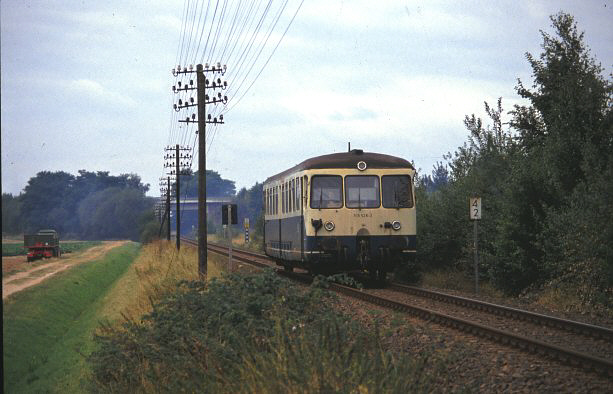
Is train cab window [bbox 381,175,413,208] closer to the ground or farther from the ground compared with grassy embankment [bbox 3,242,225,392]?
farther from the ground

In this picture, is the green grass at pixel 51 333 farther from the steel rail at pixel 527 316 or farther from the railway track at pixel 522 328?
the steel rail at pixel 527 316

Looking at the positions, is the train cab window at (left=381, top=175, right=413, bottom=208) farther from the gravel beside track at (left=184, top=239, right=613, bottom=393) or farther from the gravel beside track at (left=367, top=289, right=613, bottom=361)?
the gravel beside track at (left=184, top=239, right=613, bottom=393)

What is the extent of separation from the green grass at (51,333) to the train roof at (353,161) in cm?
703

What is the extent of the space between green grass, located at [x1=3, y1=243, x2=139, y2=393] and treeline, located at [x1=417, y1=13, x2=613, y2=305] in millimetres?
9507

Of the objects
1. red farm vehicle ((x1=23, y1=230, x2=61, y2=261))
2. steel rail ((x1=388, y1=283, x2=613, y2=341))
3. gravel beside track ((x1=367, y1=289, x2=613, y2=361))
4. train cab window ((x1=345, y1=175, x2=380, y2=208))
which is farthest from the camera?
red farm vehicle ((x1=23, y1=230, x2=61, y2=261))

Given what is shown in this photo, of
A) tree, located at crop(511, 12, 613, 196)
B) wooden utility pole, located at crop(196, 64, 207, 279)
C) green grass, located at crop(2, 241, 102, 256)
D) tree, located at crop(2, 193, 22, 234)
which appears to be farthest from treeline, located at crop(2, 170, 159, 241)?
tree, located at crop(511, 12, 613, 196)

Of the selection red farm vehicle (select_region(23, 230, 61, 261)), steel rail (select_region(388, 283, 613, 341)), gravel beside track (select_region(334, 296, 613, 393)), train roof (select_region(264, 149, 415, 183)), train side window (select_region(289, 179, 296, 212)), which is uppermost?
train roof (select_region(264, 149, 415, 183))

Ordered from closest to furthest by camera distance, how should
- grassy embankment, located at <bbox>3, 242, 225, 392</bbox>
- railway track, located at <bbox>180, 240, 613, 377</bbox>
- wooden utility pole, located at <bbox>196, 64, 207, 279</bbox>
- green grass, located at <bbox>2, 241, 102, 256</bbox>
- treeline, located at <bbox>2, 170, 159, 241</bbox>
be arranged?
railway track, located at <bbox>180, 240, 613, 377</bbox> → grassy embankment, located at <bbox>3, 242, 225, 392</bbox> → wooden utility pole, located at <bbox>196, 64, 207, 279</bbox> → green grass, located at <bbox>2, 241, 102, 256</bbox> → treeline, located at <bbox>2, 170, 159, 241</bbox>

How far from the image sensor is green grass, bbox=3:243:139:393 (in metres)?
18.6

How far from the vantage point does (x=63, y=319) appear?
28406 mm

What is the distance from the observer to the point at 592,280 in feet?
47.3

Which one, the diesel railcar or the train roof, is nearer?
the diesel railcar

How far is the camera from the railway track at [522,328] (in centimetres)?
896

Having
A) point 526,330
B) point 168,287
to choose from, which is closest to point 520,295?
point 526,330
